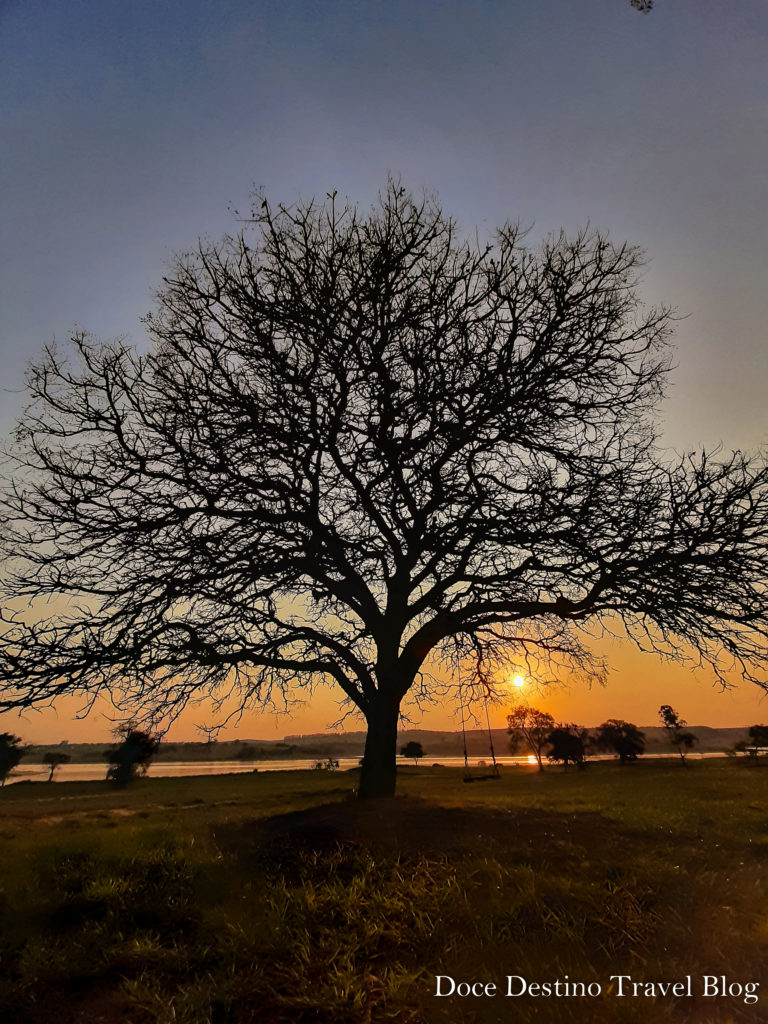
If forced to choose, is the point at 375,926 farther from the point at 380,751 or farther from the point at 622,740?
the point at 622,740

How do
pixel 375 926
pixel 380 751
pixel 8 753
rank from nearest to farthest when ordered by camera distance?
pixel 375 926, pixel 380 751, pixel 8 753

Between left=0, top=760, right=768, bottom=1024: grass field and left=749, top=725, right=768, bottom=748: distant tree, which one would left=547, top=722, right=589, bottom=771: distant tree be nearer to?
left=749, top=725, right=768, bottom=748: distant tree

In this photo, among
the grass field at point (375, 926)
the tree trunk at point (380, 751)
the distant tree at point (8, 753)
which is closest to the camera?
the grass field at point (375, 926)

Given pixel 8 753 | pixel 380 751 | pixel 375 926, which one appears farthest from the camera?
pixel 8 753

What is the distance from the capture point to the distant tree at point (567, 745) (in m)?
94.1

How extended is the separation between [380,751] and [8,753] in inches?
4046

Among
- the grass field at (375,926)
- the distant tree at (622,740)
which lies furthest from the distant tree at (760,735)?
the grass field at (375,926)

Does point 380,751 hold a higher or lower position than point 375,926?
higher

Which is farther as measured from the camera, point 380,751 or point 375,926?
point 380,751

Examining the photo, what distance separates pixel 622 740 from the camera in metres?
92.8

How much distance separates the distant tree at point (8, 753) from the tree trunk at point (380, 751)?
3789 inches

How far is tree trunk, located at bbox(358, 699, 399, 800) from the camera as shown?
406 inches

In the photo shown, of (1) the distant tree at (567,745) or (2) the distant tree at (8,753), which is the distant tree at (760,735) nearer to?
(1) the distant tree at (567,745)


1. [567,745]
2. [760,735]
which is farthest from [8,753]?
[760,735]
